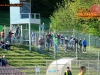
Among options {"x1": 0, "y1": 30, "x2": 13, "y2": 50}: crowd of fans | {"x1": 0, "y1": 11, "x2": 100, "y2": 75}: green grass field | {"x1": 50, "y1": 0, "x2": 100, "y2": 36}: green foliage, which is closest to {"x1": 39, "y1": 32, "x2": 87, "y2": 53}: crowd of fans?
{"x1": 0, "y1": 11, "x2": 100, "y2": 75}: green grass field

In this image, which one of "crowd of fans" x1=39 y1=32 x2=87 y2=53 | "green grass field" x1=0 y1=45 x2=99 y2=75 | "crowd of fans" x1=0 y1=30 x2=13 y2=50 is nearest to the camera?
"green grass field" x1=0 y1=45 x2=99 y2=75

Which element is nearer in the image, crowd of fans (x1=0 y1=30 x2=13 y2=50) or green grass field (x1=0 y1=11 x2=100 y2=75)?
green grass field (x1=0 y1=11 x2=100 y2=75)

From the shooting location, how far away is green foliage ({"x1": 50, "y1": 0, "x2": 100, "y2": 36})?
192ft

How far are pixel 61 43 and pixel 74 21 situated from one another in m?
19.1

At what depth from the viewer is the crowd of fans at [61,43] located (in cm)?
4362

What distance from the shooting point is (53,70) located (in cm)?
3044

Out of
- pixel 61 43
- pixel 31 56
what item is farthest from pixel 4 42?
pixel 61 43

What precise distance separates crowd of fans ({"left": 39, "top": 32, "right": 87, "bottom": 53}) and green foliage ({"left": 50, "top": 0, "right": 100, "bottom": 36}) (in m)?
11.5

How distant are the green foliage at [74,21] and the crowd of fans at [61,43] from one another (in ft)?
37.7

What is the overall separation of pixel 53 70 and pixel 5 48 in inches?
526

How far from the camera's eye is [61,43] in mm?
46188

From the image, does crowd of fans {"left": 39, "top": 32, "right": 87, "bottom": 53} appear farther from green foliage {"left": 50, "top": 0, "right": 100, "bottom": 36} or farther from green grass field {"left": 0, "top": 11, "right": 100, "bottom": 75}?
green foliage {"left": 50, "top": 0, "right": 100, "bottom": 36}

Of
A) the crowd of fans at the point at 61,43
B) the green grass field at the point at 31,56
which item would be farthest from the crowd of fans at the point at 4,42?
the crowd of fans at the point at 61,43

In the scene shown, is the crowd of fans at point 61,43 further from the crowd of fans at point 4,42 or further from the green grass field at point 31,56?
the crowd of fans at point 4,42
